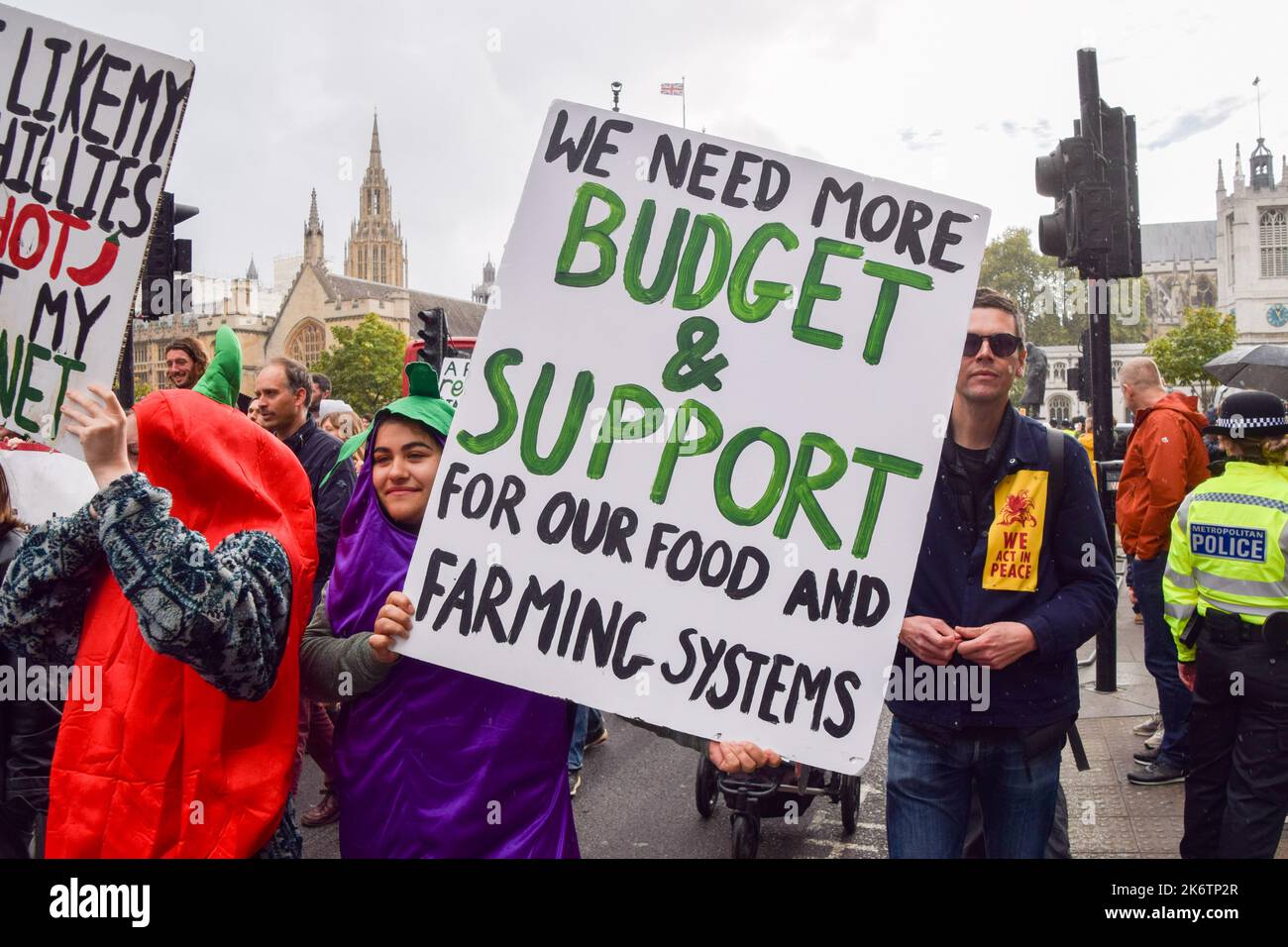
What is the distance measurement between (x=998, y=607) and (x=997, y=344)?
25.3 inches

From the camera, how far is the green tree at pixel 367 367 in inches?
2650

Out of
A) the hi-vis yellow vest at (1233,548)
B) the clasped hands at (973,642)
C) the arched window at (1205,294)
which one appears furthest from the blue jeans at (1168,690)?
the arched window at (1205,294)

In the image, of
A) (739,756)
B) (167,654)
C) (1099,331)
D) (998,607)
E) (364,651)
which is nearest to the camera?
(167,654)

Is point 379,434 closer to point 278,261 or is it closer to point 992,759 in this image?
point 992,759

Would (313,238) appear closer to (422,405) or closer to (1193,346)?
(1193,346)

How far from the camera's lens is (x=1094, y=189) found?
22.7 feet

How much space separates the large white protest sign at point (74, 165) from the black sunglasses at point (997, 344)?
1958 mm

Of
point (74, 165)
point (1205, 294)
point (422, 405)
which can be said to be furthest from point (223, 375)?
point (1205, 294)

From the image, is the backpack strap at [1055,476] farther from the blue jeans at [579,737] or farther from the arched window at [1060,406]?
the arched window at [1060,406]

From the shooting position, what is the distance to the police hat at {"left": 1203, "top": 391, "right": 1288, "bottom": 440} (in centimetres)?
371

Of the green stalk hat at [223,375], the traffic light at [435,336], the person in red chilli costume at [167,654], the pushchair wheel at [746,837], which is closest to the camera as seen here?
the person in red chilli costume at [167,654]

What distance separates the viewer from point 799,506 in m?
2.11

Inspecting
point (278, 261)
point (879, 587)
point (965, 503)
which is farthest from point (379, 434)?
point (278, 261)

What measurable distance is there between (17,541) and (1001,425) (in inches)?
108
